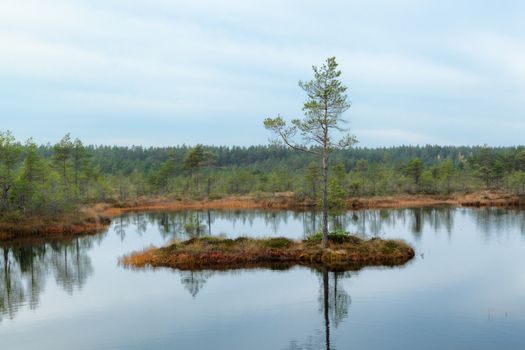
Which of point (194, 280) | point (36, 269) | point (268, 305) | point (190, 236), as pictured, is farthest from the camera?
point (190, 236)

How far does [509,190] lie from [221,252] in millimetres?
97113

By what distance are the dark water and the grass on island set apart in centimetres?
179

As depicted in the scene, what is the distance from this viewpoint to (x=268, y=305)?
26734 millimetres

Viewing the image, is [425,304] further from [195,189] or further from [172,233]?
[195,189]

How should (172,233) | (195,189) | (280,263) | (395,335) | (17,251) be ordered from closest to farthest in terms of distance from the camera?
1. (395,335)
2. (280,263)
3. (17,251)
4. (172,233)
5. (195,189)

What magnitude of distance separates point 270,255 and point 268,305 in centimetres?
1260

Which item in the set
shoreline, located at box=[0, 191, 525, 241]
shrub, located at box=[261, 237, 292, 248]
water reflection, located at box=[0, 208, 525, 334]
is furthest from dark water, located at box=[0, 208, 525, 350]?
→ shoreline, located at box=[0, 191, 525, 241]

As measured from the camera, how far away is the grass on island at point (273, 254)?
3766cm

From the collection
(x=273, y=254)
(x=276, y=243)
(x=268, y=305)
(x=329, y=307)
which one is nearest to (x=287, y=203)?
(x=276, y=243)

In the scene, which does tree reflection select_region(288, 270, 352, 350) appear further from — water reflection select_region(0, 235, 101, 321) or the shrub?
water reflection select_region(0, 235, 101, 321)

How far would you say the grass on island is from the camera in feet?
124

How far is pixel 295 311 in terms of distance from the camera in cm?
2561

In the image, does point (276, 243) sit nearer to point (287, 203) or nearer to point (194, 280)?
point (194, 280)

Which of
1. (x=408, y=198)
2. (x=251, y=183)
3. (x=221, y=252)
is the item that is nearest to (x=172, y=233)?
(x=221, y=252)
